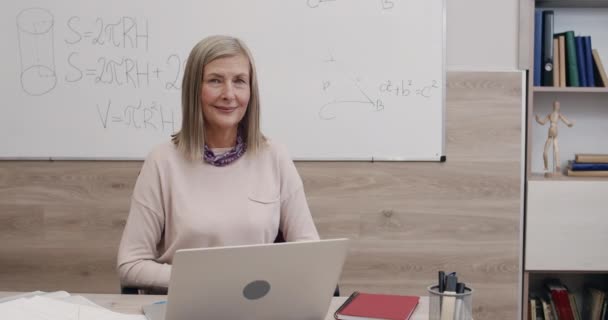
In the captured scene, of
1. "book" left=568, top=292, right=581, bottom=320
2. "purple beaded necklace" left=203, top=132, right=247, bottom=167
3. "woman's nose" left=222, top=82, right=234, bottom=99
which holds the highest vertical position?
"woman's nose" left=222, top=82, right=234, bottom=99

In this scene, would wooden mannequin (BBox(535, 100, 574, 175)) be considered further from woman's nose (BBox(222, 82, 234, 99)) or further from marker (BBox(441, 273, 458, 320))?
marker (BBox(441, 273, 458, 320))

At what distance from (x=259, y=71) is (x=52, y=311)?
1.53m

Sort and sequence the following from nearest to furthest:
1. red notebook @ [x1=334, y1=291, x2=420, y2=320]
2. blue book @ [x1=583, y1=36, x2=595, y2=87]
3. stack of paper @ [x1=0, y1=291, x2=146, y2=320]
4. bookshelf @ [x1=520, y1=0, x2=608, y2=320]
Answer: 1. stack of paper @ [x1=0, y1=291, x2=146, y2=320]
2. red notebook @ [x1=334, y1=291, x2=420, y2=320]
3. bookshelf @ [x1=520, y1=0, x2=608, y2=320]
4. blue book @ [x1=583, y1=36, x2=595, y2=87]

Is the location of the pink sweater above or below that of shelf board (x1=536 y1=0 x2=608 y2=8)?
below

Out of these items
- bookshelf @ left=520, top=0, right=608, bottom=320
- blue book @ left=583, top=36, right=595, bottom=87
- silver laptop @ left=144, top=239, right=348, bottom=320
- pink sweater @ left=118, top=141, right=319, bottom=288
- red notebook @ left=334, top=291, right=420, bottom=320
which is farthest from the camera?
blue book @ left=583, top=36, right=595, bottom=87

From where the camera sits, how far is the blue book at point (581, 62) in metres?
2.52

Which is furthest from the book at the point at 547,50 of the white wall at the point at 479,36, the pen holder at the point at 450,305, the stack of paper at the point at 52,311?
the stack of paper at the point at 52,311

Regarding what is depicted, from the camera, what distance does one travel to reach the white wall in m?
2.51

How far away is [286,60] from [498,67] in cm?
90

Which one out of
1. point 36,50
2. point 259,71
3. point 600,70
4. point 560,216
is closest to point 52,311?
point 259,71

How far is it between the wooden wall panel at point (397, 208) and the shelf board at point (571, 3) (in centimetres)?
43

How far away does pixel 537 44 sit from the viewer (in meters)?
2.49

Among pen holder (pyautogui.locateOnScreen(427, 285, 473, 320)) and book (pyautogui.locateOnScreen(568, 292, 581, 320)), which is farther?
book (pyautogui.locateOnScreen(568, 292, 581, 320))

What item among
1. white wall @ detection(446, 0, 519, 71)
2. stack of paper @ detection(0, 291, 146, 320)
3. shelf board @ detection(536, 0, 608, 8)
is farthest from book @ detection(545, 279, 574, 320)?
stack of paper @ detection(0, 291, 146, 320)
